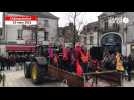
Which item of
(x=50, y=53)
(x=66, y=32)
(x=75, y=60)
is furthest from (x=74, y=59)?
(x=66, y=32)

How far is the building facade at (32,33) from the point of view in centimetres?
714

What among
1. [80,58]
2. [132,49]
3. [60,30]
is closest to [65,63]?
[80,58]

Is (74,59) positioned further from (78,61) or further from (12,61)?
(12,61)

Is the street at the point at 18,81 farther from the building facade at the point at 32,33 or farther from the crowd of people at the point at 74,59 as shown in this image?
the building facade at the point at 32,33

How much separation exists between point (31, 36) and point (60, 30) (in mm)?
1626

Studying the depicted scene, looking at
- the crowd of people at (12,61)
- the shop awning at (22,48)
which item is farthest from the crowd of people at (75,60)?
the shop awning at (22,48)

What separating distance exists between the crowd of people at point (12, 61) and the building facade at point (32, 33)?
40 cm

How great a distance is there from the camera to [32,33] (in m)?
7.41

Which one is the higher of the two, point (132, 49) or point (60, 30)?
point (60, 30)

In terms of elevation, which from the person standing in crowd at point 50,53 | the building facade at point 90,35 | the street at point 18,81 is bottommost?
the street at point 18,81
